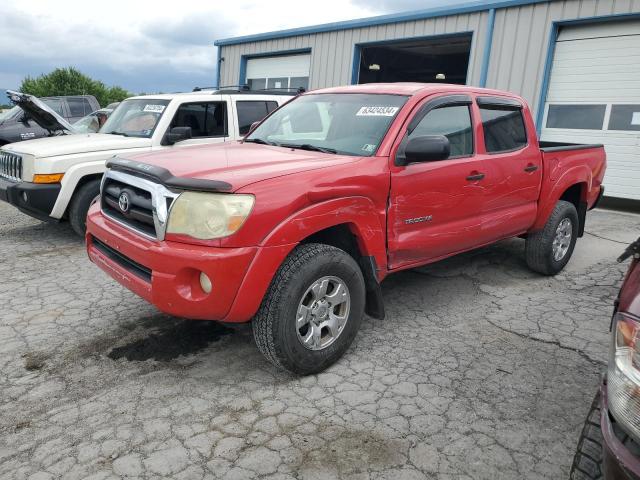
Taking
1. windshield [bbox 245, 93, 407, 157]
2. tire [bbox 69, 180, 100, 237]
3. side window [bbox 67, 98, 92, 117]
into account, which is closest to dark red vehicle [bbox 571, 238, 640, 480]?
windshield [bbox 245, 93, 407, 157]

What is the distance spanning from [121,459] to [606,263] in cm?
563

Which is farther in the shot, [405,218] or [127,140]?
[127,140]

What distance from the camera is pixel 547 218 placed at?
5.09 metres

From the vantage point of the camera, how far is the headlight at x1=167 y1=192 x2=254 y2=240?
2.69m

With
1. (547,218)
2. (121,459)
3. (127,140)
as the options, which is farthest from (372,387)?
(127,140)

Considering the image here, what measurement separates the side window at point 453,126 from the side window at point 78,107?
12.9m

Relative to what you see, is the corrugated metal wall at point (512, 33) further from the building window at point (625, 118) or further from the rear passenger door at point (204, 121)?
the rear passenger door at point (204, 121)

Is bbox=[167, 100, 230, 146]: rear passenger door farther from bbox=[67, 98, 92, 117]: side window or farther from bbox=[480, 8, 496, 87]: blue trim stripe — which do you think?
bbox=[67, 98, 92, 117]: side window

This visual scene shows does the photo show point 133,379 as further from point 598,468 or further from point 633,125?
point 633,125

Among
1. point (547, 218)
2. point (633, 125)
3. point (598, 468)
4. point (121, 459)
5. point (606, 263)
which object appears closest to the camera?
point (598, 468)

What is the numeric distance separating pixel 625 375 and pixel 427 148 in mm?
1967

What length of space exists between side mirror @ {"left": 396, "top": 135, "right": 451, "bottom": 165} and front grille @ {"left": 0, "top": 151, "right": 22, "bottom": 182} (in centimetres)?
480

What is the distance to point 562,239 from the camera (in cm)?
539

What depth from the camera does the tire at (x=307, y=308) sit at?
287 centimetres
